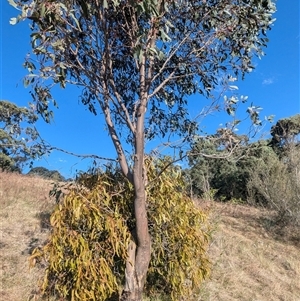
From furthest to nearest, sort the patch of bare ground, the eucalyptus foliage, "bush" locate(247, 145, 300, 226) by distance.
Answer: "bush" locate(247, 145, 300, 226) < the patch of bare ground < the eucalyptus foliage

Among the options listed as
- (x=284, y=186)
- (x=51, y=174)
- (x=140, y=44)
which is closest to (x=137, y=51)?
(x=140, y=44)

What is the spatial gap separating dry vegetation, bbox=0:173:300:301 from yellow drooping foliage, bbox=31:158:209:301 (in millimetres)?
891

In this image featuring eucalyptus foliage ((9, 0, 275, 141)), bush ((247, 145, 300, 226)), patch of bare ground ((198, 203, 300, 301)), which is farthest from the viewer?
bush ((247, 145, 300, 226))

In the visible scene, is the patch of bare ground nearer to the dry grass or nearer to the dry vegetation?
the dry vegetation

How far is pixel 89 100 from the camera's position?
4359 mm

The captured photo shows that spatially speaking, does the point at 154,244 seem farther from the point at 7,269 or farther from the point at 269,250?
the point at 269,250

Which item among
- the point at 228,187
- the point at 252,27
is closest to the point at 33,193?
the point at 252,27

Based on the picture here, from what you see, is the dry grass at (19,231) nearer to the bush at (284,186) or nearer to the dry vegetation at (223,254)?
the dry vegetation at (223,254)

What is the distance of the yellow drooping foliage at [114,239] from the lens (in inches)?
128

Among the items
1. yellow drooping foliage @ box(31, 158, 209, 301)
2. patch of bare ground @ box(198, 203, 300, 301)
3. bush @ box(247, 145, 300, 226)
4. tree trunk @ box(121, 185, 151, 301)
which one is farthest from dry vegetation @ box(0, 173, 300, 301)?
tree trunk @ box(121, 185, 151, 301)

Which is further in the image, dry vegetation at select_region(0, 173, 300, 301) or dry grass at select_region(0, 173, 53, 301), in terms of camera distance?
dry vegetation at select_region(0, 173, 300, 301)

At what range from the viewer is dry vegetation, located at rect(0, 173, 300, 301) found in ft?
14.9

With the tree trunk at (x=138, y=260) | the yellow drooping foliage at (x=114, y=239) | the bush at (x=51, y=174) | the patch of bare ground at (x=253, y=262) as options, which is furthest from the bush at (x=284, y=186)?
the tree trunk at (x=138, y=260)

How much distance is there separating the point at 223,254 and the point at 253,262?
1.94 feet
